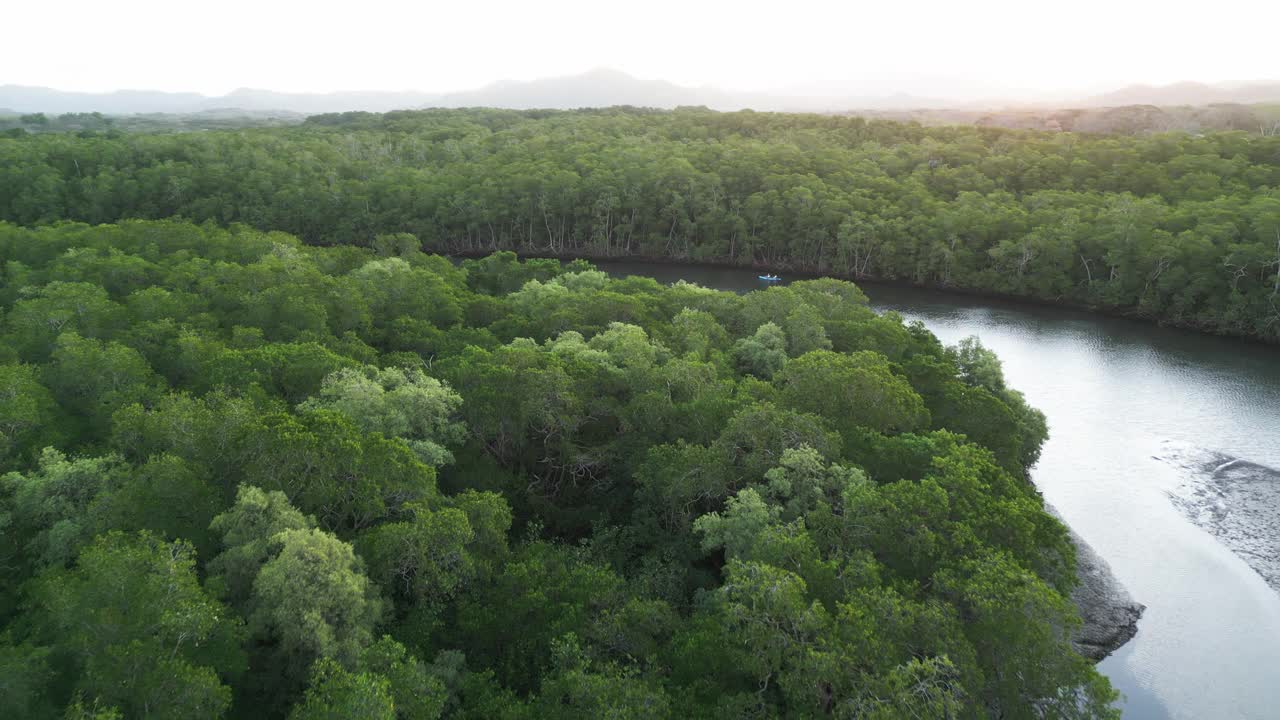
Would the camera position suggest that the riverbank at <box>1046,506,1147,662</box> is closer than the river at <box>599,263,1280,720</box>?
No

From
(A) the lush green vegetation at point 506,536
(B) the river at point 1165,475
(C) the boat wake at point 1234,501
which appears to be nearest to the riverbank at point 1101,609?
(B) the river at point 1165,475

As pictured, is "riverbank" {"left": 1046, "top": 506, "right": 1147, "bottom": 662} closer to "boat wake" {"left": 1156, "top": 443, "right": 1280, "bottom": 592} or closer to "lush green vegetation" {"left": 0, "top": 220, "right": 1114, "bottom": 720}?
"lush green vegetation" {"left": 0, "top": 220, "right": 1114, "bottom": 720}

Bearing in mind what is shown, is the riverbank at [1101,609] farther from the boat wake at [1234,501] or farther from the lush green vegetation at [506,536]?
the boat wake at [1234,501]

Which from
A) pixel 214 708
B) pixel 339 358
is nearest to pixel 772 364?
pixel 339 358

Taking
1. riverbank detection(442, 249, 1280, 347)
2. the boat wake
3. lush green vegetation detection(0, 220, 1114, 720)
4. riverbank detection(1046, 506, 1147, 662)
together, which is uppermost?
lush green vegetation detection(0, 220, 1114, 720)

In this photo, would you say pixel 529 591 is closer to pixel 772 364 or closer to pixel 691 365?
pixel 691 365

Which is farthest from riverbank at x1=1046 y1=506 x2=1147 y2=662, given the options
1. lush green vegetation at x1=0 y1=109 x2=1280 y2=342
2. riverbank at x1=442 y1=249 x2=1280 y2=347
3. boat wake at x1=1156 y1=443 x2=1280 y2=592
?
lush green vegetation at x1=0 y1=109 x2=1280 y2=342

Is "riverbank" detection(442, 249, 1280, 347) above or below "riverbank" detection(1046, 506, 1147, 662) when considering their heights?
above
